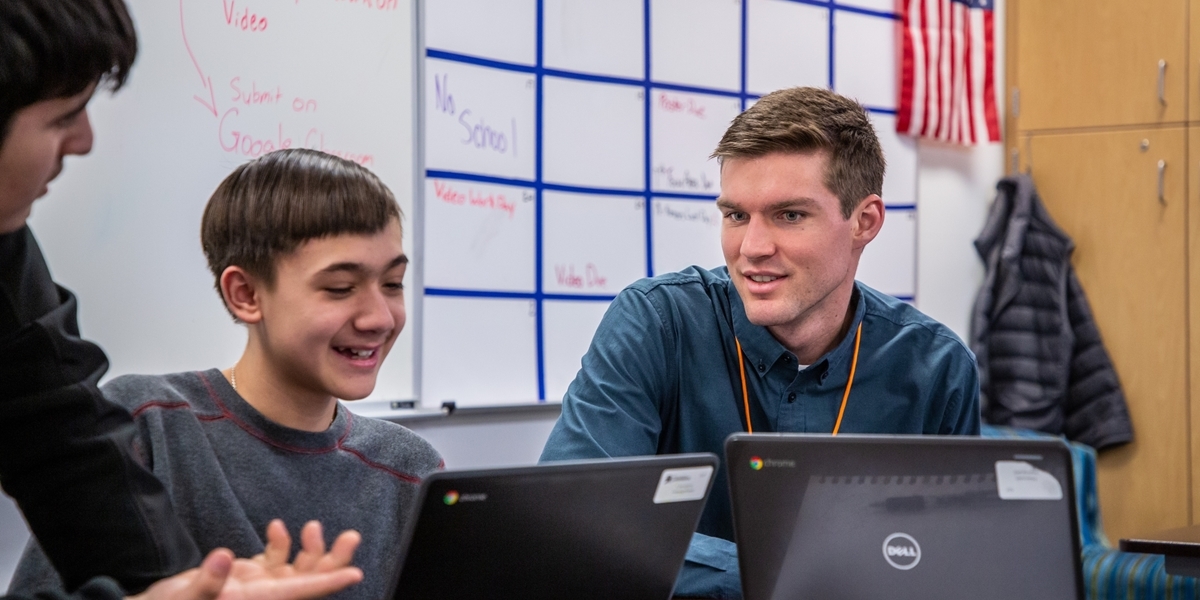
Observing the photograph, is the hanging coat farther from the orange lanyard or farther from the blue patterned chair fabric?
the orange lanyard

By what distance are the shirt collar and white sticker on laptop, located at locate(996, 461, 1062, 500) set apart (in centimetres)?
75

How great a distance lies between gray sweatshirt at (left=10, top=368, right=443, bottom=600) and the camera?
4.59 ft

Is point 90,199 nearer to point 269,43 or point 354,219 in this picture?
point 269,43

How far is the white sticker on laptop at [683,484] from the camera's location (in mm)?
1104

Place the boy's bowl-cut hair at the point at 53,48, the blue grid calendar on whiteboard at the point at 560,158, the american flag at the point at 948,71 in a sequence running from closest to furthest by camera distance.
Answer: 1. the boy's bowl-cut hair at the point at 53,48
2. the blue grid calendar on whiteboard at the point at 560,158
3. the american flag at the point at 948,71

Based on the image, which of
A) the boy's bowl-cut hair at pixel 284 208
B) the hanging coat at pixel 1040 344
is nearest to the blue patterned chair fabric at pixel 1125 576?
the hanging coat at pixel 1040 344

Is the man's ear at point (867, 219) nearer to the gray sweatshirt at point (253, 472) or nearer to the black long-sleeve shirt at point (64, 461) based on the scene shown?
the gray sweatshirt at point (253, 472)

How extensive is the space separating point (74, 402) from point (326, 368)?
0.37 metres

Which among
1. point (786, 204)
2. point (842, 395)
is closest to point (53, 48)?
point (786, 204)

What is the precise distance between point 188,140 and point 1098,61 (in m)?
3.36

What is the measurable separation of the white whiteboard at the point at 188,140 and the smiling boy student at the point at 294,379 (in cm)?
85

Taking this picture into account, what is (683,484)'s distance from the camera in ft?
3.67

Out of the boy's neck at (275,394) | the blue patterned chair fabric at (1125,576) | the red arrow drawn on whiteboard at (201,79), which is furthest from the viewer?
the blue patterned chair fabric at (1125,576)

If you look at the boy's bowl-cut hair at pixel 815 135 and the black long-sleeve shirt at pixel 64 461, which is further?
the boy's bowl-cut hair at pixel 815 135
